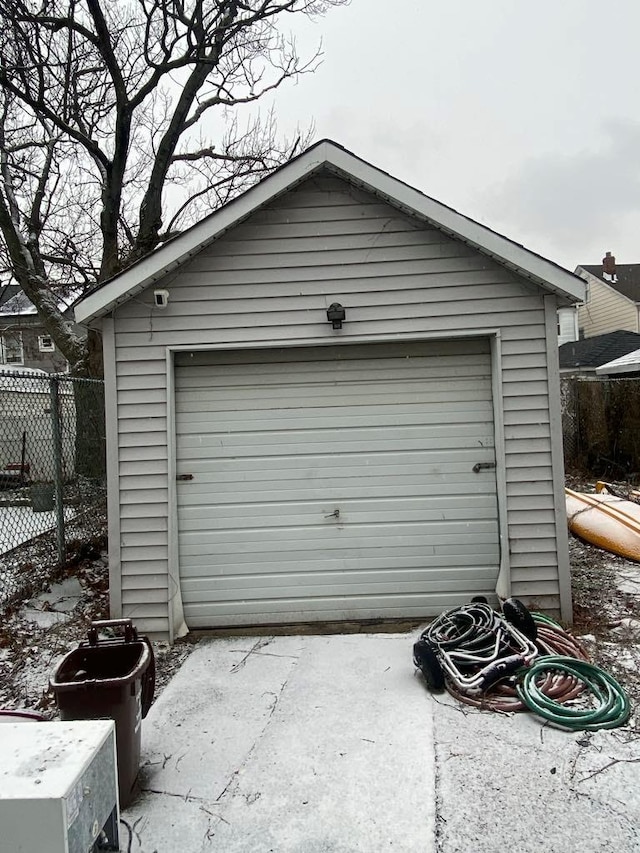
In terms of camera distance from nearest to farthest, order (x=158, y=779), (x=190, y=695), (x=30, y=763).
A: 1. (x=30, y=763)
2. (x=158, y=779)
3. (x=190, y=695)

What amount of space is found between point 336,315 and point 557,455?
210 cm

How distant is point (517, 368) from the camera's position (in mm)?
4707

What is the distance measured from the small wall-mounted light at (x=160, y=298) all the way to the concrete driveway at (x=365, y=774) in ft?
9.47

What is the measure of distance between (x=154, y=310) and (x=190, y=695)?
2.94 m

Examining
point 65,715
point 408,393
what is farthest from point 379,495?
point 65,715

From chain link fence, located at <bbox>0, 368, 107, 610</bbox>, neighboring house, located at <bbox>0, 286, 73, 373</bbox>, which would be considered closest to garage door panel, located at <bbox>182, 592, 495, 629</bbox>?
chain link fence, located at <bbox>0, 368, 107, 610</bbox>

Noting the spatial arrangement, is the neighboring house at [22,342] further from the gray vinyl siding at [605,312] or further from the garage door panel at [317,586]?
the gray vinyl siding at [605,312]

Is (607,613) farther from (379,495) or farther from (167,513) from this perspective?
(167,513)

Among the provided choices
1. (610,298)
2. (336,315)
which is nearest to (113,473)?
(336,315)

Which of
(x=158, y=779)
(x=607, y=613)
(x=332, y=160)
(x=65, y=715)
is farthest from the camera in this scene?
(x=607, y=613)

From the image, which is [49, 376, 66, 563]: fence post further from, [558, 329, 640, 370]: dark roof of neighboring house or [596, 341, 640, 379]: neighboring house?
[558, 329, 640, 370]: dark roof of neighboring house

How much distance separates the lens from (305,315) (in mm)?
4766

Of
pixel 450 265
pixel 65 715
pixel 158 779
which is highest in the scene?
pixel 450 265

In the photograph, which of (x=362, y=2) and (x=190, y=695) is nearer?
(x=190, y=695)
